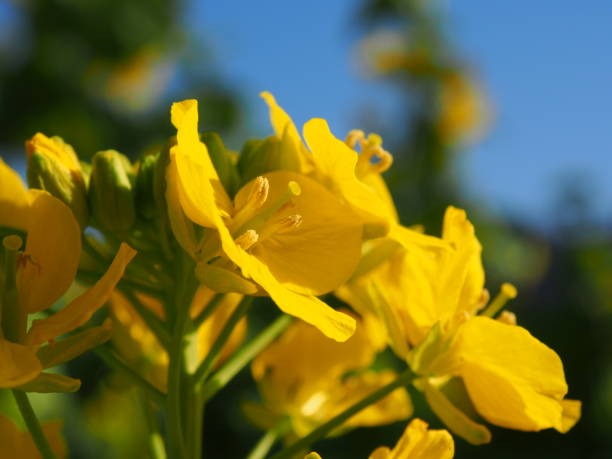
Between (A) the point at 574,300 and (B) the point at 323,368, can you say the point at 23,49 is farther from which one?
(B) the point at 323,368

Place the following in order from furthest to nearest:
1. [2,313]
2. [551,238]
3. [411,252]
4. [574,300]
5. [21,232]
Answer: [551,238], [574,300], [411,252], [21,232], [2,313]

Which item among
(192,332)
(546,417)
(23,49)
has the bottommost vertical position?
(23,49)

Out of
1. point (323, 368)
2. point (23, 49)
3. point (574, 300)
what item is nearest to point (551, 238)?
point (574, 300)

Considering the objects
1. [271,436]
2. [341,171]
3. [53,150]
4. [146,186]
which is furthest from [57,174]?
[271,436]

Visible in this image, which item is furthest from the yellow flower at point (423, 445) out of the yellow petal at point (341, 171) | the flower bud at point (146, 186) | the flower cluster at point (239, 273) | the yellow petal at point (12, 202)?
the yellow petal at point (12, 202)

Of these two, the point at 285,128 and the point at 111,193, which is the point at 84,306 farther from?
the point at 285,128

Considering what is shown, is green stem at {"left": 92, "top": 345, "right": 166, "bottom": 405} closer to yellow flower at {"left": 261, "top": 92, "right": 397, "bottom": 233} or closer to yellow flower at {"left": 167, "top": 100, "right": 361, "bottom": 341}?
yellow flower at {"left": 167, "top": 100, "right": 361, "bottom": 341}

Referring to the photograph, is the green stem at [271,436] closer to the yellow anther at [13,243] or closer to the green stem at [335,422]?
the green stem at [335,422]
